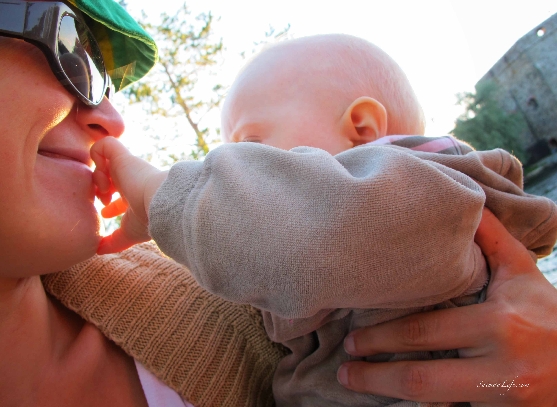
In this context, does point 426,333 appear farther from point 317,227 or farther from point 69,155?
point 69,155

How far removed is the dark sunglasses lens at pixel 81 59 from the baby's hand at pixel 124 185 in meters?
0.21

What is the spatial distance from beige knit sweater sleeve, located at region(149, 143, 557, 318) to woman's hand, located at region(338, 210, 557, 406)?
0.22m

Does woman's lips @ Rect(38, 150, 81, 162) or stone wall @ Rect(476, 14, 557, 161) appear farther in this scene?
stone wall @ Rect(476, 14, 557, 161)

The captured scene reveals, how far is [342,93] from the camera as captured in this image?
1.68 meters

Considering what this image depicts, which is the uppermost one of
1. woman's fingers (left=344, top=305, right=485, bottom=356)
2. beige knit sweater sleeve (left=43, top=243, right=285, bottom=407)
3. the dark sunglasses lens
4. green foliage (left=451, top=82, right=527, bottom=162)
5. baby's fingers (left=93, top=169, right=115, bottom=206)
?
the dark sunglasses lens

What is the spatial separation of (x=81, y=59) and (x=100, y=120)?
0.71ft

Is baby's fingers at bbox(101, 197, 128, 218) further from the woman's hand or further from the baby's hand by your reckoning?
the woman's hand

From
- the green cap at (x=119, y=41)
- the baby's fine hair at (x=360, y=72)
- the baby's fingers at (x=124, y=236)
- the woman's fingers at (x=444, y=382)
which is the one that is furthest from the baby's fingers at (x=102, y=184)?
the woman's fingers at (x=444, y=382)

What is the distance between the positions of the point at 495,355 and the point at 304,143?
3.19 ft

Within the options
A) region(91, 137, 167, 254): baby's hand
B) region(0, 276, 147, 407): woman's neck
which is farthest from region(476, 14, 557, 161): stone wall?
region(0, 276, 147, 407): woman's neck

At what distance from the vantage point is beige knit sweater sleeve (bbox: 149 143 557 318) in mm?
889

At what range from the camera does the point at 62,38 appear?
1.25m

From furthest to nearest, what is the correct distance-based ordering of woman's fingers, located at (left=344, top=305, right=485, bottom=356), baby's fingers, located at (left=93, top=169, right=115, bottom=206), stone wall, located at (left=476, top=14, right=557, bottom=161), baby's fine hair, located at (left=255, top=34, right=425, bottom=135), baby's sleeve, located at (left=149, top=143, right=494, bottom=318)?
stone wall, located at (left=476, top=14, right=557, bottom=161), baby's fine hair, located at (left=255, top=34, right=425, bottom=135), baby's fingers, located at (left=93, top=169, right=115, bottom=206), woman's fingers, located at (left=344, top=305, right=485, bottom=356), baby's sleeve, located at (left=149, top=143, right=494, bottom=318)

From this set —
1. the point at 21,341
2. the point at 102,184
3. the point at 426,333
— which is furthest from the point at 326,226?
the point at 21,341
